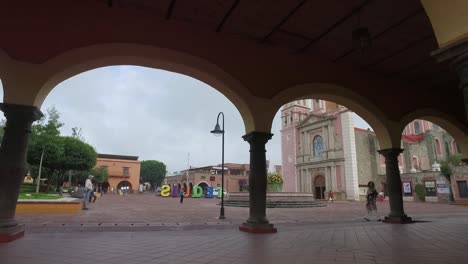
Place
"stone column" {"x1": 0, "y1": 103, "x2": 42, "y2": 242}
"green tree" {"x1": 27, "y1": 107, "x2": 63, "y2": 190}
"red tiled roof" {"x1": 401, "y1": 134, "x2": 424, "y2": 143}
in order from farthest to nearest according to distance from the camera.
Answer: "red tiled roof" {"x1": 401, "y1": 134, "x2": 424, "y2": 143} → "green tree" {"x1": 27, "y1": 107, "x2": 63, "y2": 190} → "stone column" {"x1": 0, "y1": 103, "x2": 42, "y2": 242}

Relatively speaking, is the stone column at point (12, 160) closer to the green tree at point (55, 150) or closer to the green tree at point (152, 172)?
the green tree at point (55, 150)

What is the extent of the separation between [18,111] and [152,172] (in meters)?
65.4

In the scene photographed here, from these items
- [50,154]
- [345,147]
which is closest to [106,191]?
[50,154]

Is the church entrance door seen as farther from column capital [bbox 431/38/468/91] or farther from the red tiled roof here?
column capital [bbox 431/38/468/91]

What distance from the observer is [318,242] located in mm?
4836

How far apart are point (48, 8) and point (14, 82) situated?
1.40 metres

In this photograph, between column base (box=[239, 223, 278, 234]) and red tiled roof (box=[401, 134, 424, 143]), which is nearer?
column base (box=[239, 223, 278, 234])

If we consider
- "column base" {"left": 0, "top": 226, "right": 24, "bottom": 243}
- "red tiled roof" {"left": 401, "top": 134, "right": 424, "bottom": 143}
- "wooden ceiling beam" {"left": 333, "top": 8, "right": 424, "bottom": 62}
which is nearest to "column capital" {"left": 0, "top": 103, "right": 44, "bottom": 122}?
"column base" {"left": 0, "top": 226, "right": 24, "bottom": 243}

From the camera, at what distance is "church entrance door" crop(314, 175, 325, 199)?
32.0 m

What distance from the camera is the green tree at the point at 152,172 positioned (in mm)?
67875

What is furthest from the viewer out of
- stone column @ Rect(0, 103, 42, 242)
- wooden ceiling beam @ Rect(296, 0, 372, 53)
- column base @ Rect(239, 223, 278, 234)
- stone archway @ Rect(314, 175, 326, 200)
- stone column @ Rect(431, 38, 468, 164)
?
stone archway @ Rect(314, 175, 326, 200)

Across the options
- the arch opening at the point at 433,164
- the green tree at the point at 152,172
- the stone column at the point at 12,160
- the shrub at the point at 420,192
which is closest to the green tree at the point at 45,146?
the stone column at the point at 12,160

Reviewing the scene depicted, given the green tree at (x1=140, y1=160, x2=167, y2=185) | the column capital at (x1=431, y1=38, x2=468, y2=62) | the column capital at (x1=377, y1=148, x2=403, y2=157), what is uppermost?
the green tree at (x1=140, y1=160, x2=167, y2=185)

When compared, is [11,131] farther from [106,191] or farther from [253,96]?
[106,191]
